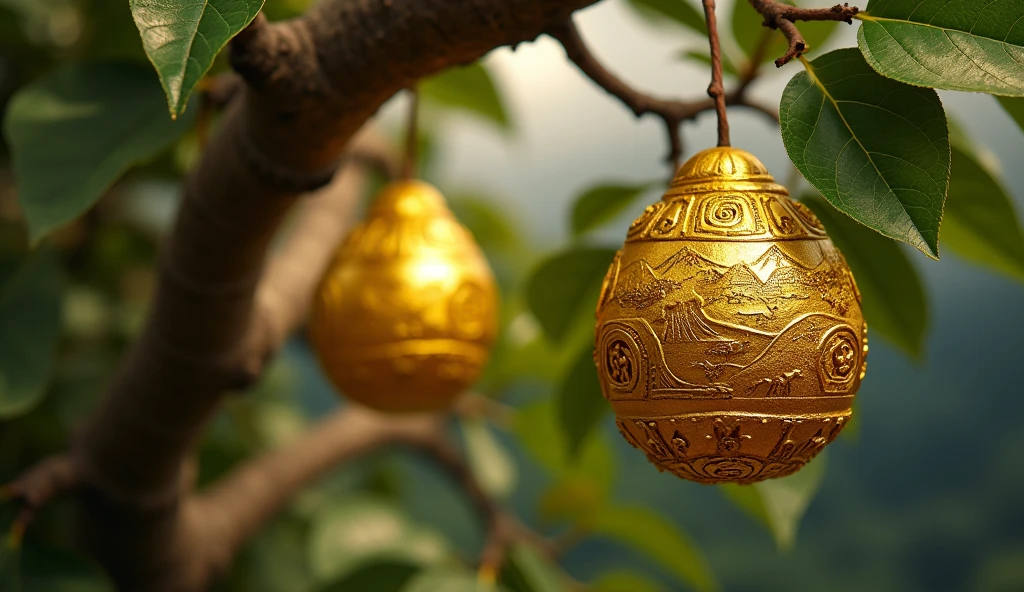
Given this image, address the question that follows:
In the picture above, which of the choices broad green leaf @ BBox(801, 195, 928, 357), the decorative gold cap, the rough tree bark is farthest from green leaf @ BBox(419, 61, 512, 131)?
the decorative gold cap

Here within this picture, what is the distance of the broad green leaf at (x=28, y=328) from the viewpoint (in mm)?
680

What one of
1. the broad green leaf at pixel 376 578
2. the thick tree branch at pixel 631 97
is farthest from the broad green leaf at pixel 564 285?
the broad green leaf at pixel 376 578

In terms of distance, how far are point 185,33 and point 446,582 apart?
0.51 meters

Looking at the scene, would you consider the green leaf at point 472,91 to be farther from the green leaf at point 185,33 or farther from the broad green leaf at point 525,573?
the green leaf at point 185,33

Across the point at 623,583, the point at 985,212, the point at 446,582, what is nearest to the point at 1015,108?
the point at 985,212

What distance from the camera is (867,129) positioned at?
39cm

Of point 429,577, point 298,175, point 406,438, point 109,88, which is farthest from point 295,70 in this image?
point 406,438

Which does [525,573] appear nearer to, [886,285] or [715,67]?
[886,285]

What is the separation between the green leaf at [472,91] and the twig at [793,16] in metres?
0.56

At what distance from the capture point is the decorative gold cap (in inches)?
16.1

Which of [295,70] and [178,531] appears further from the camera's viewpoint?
[178,531]

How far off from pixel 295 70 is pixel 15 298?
42 cm

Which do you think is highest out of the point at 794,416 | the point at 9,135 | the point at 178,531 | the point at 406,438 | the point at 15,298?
the point at 794,416

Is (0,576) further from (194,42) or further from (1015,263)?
(1015,263)
